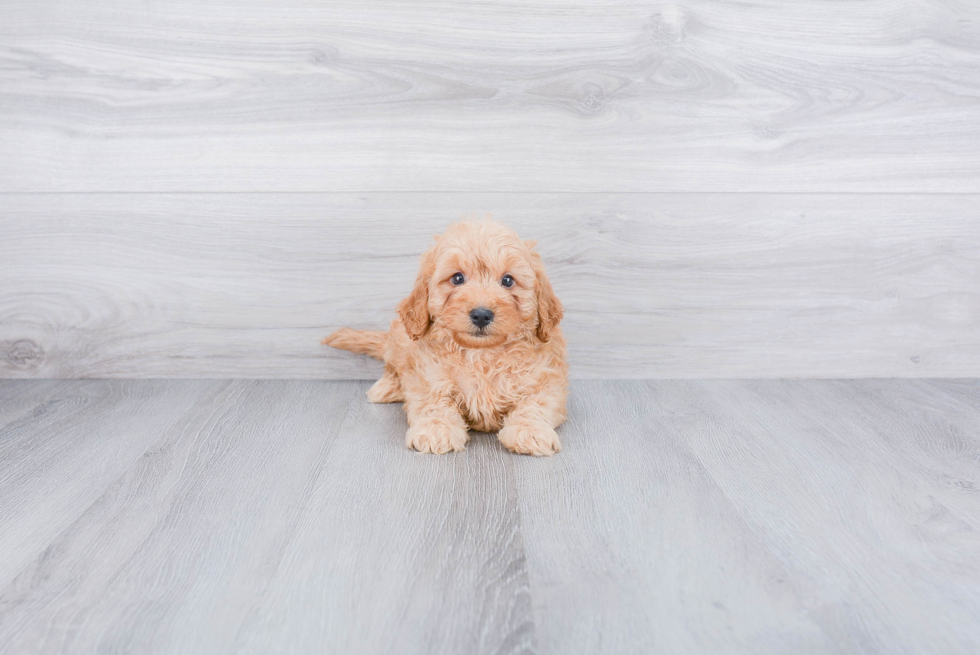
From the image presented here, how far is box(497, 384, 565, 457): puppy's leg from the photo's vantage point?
152cm

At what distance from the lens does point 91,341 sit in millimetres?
2100

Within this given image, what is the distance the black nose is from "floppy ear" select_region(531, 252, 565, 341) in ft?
0.50

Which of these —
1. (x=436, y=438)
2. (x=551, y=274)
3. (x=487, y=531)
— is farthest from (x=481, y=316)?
(x=551, y=274)

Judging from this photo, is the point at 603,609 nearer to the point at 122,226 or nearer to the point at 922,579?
the point at 922,579

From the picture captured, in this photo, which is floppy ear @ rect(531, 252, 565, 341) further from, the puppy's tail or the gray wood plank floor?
the puppy's tail

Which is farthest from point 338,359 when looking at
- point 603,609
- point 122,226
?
point 603,609

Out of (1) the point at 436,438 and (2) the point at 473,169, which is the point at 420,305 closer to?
(1) the point at 436,438

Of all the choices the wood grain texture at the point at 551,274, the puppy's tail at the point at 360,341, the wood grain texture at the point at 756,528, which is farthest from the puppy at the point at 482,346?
the wood grain texture at the point at 551,274

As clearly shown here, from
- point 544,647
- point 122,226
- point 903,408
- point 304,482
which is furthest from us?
point 122,226

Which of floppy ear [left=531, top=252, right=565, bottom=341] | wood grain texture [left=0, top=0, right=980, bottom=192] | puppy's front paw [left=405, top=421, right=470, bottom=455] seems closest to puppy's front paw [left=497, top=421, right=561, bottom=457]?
puppy's front paw [left=405, top=421, right=470, bottom=455]

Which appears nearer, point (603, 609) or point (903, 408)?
point (603, 609)

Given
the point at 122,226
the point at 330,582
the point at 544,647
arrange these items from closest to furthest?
the point at 544,647 → the point at 330,582 → the point at 122,226

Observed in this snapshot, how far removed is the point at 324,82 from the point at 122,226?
73 cm

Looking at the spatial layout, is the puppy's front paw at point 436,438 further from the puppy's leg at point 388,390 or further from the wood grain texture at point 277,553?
the puppy's leg at point 388,390
